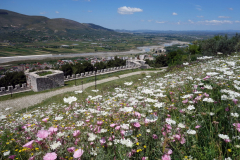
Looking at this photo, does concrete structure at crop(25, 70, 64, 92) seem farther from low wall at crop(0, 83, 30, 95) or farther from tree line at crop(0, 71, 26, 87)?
tree line at crop(0, 71, 26, 87)

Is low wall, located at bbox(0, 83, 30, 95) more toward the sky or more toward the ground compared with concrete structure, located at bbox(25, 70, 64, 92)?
more toward the ground

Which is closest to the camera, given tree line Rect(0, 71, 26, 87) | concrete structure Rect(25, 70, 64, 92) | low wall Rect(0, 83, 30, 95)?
low wall Rect(0, 83, 30, 95)

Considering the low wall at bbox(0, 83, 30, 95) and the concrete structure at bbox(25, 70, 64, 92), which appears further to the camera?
the concrete structure at bbox(25, 70, 64, 92)

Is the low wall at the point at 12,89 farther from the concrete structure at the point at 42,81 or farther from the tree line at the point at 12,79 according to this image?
the tree line at the point at 12,79

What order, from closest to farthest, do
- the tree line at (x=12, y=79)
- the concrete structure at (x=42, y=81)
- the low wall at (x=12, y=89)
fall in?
the low wall at (x=12, y=89) → the concrete structure at (x=42, y=81) → the tree line at (x=12, y=79)

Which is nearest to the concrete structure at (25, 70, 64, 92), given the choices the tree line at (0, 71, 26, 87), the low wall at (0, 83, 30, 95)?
the low wall at (0, 83, 30, 95)

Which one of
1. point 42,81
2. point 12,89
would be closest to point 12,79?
point 12,89

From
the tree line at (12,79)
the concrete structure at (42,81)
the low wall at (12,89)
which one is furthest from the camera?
the tree line at (12,79)

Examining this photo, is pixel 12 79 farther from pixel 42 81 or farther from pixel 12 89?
pixel 42 81

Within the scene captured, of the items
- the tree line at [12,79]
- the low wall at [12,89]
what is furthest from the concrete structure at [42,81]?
the tree line at [12,79]

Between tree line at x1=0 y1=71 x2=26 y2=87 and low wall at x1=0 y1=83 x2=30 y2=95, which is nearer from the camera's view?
low wall at x1=0 y1=83 x2=30 y2=95

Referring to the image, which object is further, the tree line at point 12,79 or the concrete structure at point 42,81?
the tree line at point 12,79

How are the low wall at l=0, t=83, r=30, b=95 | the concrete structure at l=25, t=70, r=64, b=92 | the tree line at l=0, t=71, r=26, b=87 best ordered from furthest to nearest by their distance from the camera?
the tree line at l=0, t=71, r=26, b=87, the concrete structure at l=25, t=70, r=64, b=92, the low wall at l=0, t=83, r=30, b=95

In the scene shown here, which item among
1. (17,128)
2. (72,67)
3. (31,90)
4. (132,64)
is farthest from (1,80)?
(17,128)
